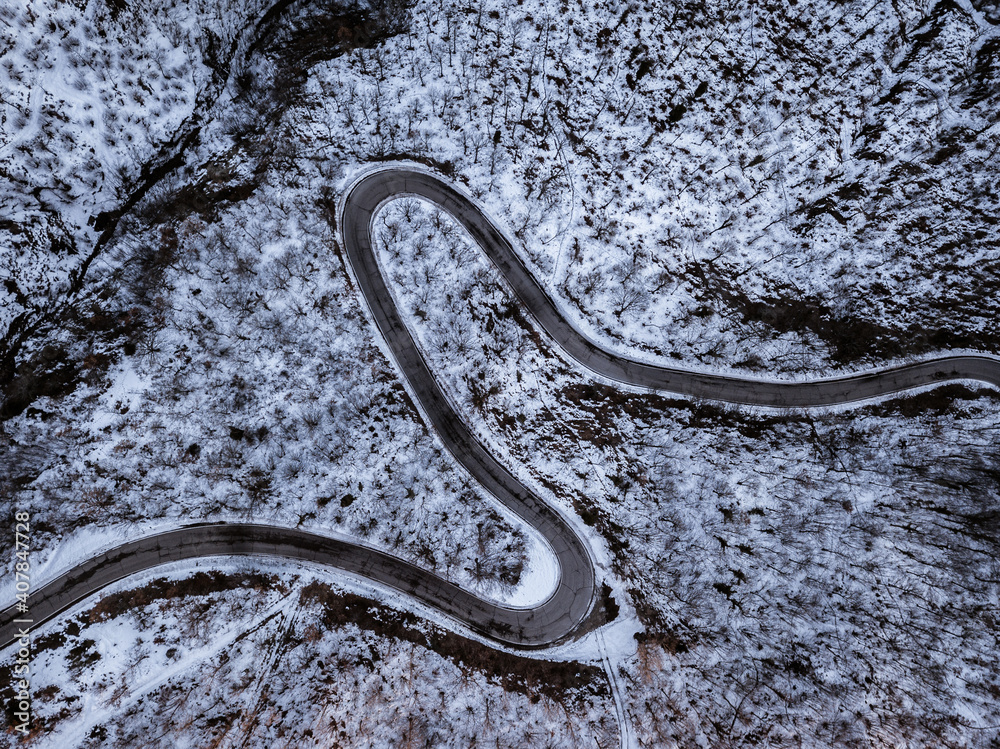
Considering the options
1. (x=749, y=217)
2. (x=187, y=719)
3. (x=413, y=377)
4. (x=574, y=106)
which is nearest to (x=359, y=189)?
(x=413, y=377)

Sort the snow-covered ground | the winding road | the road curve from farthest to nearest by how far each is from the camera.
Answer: the road curve
the winding road
the snow-covered ground

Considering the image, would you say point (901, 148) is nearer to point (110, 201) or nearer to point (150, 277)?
point (150, 277)

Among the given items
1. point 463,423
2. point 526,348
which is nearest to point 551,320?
point 526,348

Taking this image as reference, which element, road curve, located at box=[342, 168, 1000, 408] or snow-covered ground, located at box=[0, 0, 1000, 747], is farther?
road curve, located at box=[342, 168, 1000, 408]

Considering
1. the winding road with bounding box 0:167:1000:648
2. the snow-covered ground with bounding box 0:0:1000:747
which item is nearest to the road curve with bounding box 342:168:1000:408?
the winding road with bounding box 0:167:1000:648

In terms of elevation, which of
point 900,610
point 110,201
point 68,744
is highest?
point 110,201

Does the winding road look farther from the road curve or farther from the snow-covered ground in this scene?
the snow-covered ground

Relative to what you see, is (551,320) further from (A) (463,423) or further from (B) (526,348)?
(A) (463,423)

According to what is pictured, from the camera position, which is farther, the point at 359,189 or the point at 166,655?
the point at 359,189
